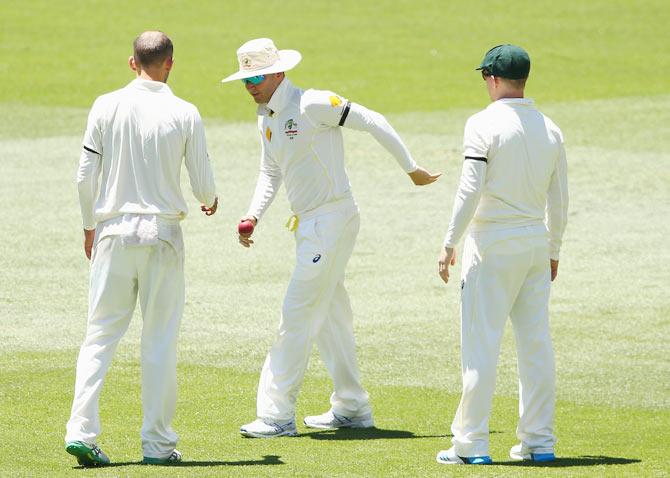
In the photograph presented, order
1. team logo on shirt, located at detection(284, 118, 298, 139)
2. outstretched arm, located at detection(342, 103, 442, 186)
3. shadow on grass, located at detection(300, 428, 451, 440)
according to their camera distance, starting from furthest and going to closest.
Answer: shadow on grass, located at detection(300, 428, 451, 440)
team logo on shirt, located at detection(284, 118, 298, 139)
outstretched arm, located at detection(342, 103, 442, 186)

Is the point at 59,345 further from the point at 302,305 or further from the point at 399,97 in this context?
the point at 399,97

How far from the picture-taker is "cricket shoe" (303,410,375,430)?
9.38 metres

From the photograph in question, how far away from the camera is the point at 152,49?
788cm

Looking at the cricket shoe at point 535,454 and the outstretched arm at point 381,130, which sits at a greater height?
the outstretched arm at point 381,130

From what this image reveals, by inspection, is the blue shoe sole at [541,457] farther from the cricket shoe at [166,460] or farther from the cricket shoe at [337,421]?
the cricket shoe at [166,460]

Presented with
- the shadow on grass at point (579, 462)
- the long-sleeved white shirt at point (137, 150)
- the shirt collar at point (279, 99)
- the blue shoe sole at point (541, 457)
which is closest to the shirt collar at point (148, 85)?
the long-sleeved white shirt at point (137, 150)

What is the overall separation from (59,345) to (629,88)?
19.2 meters

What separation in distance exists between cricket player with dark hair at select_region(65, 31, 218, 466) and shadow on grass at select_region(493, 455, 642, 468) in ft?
6.12

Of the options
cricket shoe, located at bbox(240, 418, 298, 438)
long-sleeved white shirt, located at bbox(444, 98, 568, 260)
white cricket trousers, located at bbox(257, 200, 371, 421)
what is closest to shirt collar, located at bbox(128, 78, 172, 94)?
white cricket trousers, located at bbox(257, 200, 371, 421)

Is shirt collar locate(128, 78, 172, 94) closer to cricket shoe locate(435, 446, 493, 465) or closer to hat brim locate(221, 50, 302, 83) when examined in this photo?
hat brim locate(221, 50, 302, 83)

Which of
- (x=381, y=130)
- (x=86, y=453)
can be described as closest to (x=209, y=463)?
(x=86, y=453)

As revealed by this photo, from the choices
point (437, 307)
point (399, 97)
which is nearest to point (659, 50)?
point (399, 97)

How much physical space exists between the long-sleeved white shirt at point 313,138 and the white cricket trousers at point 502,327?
1.08m

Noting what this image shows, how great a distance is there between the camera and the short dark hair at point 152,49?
25.8 ft
